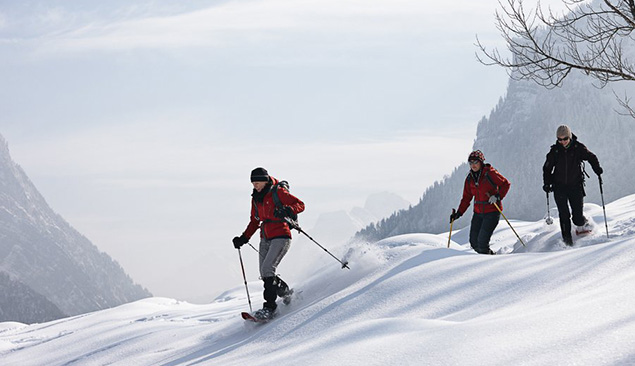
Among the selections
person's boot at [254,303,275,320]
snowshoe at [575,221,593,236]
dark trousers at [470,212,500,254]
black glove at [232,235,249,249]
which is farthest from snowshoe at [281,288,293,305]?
snowshoe at [575,221,593,236]

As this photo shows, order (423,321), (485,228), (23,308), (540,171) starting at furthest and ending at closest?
(23,308), (540,171), (485,228), (423,321)

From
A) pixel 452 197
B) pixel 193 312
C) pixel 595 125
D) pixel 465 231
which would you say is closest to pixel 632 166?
pixel 595 125

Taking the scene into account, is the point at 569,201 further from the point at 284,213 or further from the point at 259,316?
the point at 259,316

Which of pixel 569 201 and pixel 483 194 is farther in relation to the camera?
pixel 569 201

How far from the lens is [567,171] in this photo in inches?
428

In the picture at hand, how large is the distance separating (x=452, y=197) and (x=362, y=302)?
586 ft

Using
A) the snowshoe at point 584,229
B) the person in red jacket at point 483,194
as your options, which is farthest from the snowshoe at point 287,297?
the snowshoe at point 584,229

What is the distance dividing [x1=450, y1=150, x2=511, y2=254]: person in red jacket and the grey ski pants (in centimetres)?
346

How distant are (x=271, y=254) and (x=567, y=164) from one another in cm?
518

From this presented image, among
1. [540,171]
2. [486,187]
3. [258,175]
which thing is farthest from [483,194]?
[540,171]

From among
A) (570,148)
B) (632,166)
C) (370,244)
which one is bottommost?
(370,244)

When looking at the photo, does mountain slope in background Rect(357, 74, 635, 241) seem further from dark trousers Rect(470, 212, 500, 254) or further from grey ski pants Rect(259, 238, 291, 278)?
grey ski pants Rect(259, 238, 291, 278)

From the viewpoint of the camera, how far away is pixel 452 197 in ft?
599

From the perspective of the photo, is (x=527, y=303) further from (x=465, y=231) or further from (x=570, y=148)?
(x=465, y=231)
